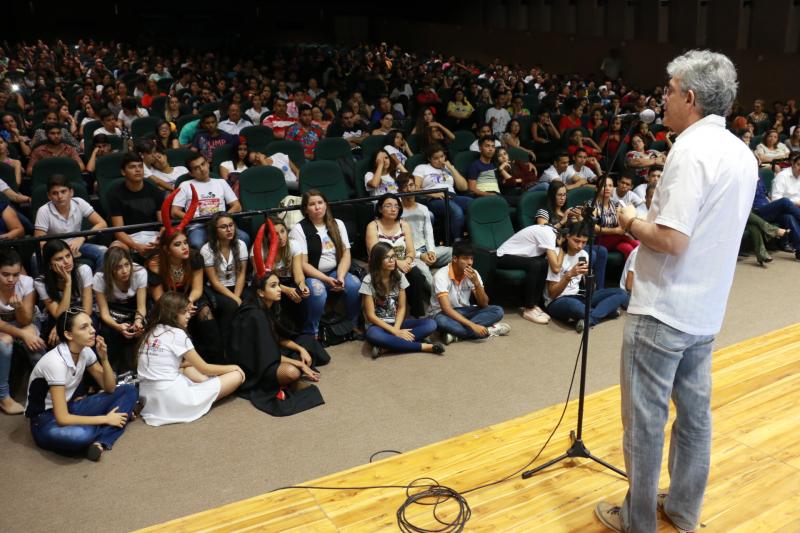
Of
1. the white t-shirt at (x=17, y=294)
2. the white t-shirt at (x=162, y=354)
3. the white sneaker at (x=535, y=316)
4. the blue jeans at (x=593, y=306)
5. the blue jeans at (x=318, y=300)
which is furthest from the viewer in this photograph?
the white sneaker at (x=535, y=316)

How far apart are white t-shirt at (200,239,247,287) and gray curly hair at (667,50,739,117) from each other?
3.32 metres

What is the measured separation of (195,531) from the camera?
106 inches

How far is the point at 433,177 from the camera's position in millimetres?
6605

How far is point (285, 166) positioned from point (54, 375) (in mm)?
3721

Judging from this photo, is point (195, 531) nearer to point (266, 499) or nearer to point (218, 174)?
point (266, 499)

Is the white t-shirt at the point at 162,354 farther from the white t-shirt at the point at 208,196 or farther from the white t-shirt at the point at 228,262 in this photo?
the white t-shirt at the point at 208,196

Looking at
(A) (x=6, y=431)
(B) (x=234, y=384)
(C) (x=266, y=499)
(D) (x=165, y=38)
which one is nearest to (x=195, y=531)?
(C) (x=266, y=499)

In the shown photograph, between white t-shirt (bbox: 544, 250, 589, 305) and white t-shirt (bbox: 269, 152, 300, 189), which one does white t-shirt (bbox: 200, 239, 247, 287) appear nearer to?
white t-shirt (bbox: 269, 152, 300, 189)

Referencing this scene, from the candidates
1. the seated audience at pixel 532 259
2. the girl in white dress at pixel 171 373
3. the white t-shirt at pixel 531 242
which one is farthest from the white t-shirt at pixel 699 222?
the white t-shirt at pixel 531 242

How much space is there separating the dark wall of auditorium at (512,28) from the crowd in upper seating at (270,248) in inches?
200

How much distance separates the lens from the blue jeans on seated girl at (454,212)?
6.27 meters

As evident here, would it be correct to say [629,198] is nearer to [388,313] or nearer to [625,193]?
[625,193]

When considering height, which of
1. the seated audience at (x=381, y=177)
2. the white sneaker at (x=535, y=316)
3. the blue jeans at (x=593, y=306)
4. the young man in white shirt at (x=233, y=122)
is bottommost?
the white sneaker at (x=535, y=316)

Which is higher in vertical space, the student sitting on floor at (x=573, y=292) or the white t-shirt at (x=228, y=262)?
the white t-shirt at (x=228, y=262)
